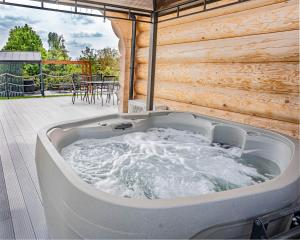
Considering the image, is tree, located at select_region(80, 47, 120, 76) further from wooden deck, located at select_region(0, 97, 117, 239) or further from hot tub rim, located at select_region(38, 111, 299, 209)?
hot tub rim, located at select_region(38, 111, 299, 209)

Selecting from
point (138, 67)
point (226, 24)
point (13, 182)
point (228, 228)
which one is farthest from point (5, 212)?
point (138, 67)

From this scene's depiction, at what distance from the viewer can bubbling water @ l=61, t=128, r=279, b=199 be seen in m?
1.49

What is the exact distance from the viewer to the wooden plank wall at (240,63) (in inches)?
81.7

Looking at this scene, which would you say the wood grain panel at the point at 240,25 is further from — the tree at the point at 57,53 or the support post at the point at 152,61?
the tree at the point at 57,53

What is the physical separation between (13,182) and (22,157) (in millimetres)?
A: 630

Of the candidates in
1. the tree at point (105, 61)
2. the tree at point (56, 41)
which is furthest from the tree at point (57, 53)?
the tree at point (105, 61)

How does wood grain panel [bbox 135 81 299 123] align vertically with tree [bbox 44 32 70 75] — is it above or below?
below

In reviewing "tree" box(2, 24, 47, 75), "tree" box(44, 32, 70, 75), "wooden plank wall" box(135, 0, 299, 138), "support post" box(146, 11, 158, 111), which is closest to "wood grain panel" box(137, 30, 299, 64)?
"wooden plank wall" box(135, 0, 299, 138)

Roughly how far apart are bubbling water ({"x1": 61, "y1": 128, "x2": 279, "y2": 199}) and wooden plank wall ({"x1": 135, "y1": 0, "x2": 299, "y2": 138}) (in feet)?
1.63

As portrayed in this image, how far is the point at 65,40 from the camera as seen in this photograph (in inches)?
819

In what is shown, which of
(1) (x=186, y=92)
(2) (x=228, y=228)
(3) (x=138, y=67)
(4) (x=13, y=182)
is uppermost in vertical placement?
(3) (x=138, y=67)

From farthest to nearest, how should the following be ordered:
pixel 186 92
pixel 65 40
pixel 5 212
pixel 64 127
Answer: pixel 65 40
pixel 186 92
pixel 64 127
pixel 5 212

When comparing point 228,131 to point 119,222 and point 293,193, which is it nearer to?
point 293,193

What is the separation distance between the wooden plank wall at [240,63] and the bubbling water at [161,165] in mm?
498
